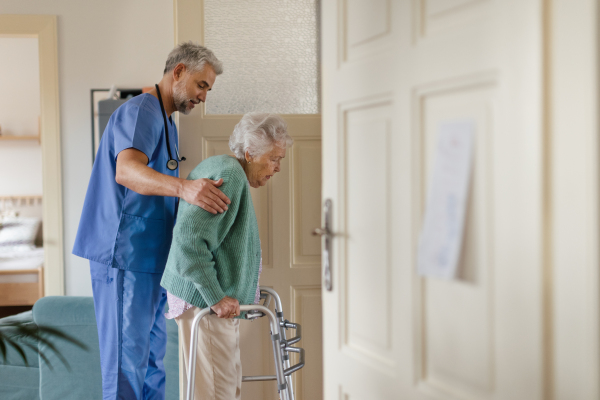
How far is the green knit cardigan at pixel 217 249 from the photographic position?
1.42 meters

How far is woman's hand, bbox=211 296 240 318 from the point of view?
1435 millimetres

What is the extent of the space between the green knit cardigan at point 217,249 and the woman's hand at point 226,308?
16 mm

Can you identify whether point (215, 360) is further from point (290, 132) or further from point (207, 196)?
point (290, 132)

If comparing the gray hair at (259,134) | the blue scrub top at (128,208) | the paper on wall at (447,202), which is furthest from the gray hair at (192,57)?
the paper on wall at (447,202)

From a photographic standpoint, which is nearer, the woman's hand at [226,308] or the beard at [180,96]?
the woman's hand at [226,308]

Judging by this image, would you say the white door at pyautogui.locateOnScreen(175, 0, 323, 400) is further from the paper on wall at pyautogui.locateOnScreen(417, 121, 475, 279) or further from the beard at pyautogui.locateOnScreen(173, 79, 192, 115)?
the paper on wall at pyautogui.locateOnScreen(417, 121, 475, 279)

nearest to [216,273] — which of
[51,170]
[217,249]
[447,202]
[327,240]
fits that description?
[217,249]

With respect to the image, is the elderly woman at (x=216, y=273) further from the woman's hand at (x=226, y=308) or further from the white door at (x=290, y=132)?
the white door at (x=290, y=132)

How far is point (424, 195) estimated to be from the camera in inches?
38.7

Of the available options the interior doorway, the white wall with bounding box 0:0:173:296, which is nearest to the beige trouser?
the white wall with bounding box 0:0:173:296

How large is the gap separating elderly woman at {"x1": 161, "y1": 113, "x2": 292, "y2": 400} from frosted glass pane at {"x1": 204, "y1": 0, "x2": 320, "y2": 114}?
577 millimetres

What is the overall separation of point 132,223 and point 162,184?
9.4 inches

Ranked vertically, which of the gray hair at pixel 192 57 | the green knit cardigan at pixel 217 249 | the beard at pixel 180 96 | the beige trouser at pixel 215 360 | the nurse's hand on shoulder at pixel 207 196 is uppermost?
the gray hair at pixel 192 57

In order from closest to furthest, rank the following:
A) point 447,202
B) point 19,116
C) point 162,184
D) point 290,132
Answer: point 447,202 < point 162,184 < point 290,132 < point 19,116
